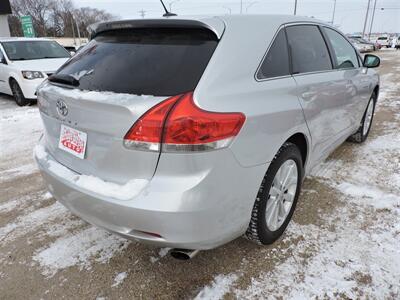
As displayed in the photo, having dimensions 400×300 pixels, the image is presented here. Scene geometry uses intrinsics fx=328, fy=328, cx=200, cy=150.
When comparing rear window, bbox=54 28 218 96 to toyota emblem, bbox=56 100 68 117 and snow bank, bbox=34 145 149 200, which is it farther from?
snow bank, bbox=34 145 149 200

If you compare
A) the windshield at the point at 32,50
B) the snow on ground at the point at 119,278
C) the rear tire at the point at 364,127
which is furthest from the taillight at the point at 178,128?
the windshield at the point at 32,50

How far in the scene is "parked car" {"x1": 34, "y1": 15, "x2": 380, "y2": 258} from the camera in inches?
65.3

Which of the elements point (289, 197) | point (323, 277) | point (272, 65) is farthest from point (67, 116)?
point (323, 277)

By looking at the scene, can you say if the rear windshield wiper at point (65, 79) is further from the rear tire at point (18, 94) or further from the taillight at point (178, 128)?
the rear tire at point (18, 94)

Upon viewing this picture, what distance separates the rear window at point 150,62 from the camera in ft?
5.77

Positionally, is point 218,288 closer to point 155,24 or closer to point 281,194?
point 281,194

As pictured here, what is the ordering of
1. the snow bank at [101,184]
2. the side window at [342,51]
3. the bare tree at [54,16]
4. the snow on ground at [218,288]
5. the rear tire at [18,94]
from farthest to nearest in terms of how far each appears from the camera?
the bare tree at [54,16] → the rear tire at [18,94] → the side window at [342,51] → the snow on ground at [218,288] → the snow bank at [101,184]

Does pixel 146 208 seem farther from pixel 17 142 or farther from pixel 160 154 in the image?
pixel 17 142

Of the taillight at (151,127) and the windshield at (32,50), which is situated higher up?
the taillight at (151,127)

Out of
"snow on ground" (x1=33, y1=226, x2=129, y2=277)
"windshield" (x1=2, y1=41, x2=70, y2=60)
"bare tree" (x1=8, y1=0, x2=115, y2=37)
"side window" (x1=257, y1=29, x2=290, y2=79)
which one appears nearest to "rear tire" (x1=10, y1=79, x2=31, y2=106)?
"windshield" (x1=2, y1=41, x2=70, y2=60)

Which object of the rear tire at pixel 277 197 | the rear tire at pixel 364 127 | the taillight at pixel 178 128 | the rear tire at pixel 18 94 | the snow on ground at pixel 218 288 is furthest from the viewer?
the rear tire at pixel 18 94

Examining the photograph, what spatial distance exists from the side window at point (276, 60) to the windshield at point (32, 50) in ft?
24.5

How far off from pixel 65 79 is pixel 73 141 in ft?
1.48

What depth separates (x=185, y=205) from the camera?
1.65 metres
